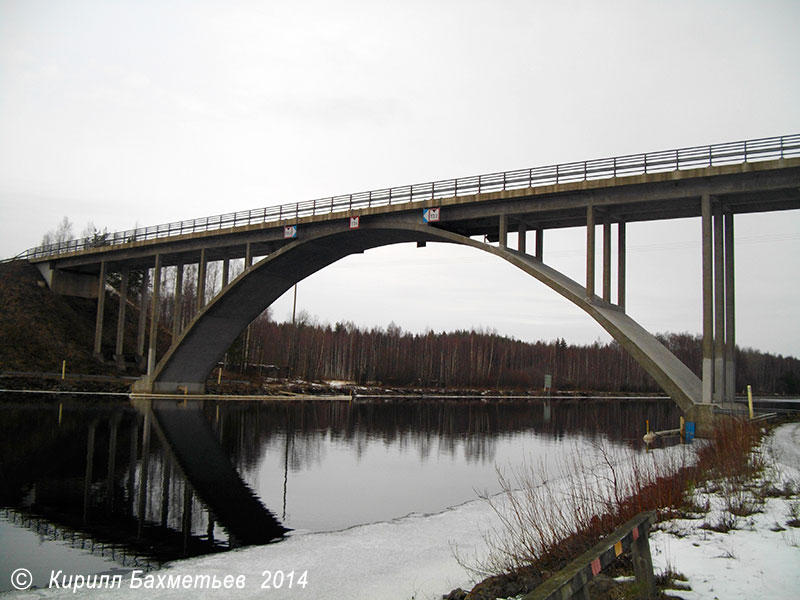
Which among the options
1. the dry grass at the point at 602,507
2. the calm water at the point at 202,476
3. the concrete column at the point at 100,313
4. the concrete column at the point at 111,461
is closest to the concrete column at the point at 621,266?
Answer: the calm water at the point at 202,476

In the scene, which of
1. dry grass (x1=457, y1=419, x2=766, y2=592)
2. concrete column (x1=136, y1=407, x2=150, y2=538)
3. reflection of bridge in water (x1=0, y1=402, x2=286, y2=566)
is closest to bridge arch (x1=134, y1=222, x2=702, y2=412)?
dry grass (x1=457, y1=419, x2=766, y2=592)

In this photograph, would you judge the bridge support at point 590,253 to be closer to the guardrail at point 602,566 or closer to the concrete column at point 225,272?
the guardrail at point 602,566

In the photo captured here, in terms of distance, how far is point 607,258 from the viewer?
2505 centimetres

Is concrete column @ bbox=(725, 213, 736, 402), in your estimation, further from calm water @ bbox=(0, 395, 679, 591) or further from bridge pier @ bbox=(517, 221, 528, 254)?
bridge pier @ bbox=(517, 221, 528, 254)

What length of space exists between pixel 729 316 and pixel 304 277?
2696 centimetres

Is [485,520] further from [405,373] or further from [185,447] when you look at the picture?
[405,373]

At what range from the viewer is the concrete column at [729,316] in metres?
22.9

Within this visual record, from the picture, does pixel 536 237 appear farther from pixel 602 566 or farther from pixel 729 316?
pixel 602 566

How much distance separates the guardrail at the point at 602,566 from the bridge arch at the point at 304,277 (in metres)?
18.3

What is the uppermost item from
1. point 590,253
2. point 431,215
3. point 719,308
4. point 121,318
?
point 431,215

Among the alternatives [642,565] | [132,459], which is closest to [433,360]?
[132,459]

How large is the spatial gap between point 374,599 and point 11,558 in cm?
562

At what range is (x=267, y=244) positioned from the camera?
39.2 metres

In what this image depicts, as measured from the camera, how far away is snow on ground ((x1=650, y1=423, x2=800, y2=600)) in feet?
18.3
